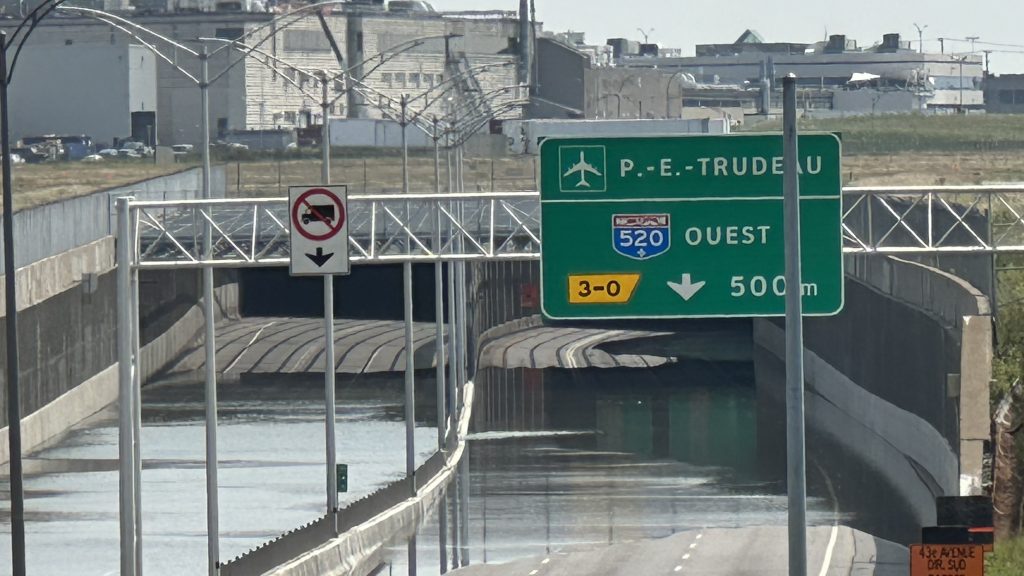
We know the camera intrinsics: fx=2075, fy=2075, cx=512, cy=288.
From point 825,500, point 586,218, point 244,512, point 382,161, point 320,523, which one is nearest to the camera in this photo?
point 586,218

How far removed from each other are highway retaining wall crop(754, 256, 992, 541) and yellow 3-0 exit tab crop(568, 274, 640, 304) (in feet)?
73.5

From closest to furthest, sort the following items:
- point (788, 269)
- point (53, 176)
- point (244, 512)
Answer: point (788, 269) < point (244, 512) < point (53, 176)

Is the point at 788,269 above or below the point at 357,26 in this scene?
below

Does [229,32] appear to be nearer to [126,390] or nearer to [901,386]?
[901,386]

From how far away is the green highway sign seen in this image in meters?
26.6

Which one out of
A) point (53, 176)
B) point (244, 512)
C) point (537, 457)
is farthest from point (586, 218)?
point (53, 176)

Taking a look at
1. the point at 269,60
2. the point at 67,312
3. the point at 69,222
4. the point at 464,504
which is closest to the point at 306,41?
the point at 269,60

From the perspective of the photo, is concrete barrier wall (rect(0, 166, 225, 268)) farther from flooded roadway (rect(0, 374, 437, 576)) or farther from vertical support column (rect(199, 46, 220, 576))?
vertical support column (rect(199, 46, 220, 576))

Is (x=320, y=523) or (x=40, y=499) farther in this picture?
(x=40, y=499)

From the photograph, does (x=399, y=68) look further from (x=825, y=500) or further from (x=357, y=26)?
(x=825, y=500)

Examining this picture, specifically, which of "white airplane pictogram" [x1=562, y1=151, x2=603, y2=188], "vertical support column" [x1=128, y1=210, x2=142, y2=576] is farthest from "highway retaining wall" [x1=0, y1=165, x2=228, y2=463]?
"white airplane pictogram" [x1=562, y1=151, x2=603, y2=188]

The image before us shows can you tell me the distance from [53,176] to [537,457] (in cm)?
5764

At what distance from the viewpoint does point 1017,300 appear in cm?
5691

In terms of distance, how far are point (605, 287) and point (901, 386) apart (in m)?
40.3
